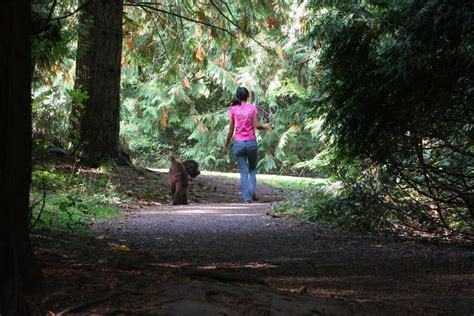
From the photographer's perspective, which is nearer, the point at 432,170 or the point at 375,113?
the point at 375,113

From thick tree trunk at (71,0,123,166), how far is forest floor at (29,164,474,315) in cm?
463

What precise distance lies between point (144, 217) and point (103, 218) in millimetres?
604

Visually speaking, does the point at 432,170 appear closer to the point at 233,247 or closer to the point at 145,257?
the point at 233,247

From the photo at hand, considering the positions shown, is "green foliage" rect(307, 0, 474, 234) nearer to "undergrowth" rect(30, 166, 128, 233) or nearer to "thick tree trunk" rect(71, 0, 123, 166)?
"undergrowth" rect(30, 166, 128, 233)

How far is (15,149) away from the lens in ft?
10.4

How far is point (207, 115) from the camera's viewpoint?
105 ft

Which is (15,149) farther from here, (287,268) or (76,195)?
(76,195)

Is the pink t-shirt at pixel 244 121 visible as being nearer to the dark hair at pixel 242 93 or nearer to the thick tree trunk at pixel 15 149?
the dark hair at pixel 242 93

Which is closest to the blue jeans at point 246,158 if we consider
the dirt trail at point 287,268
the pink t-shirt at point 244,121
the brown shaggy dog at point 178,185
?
the pink t-shirt at point 244,121

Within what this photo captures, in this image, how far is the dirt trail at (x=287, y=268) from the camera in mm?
3539

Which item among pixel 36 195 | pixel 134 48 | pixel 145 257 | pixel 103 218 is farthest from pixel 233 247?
pixel 134 48

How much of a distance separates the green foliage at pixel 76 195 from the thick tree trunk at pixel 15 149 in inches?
154

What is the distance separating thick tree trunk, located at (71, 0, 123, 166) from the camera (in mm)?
12375

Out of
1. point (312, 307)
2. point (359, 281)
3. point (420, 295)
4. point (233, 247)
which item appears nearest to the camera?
point (312, 307)
